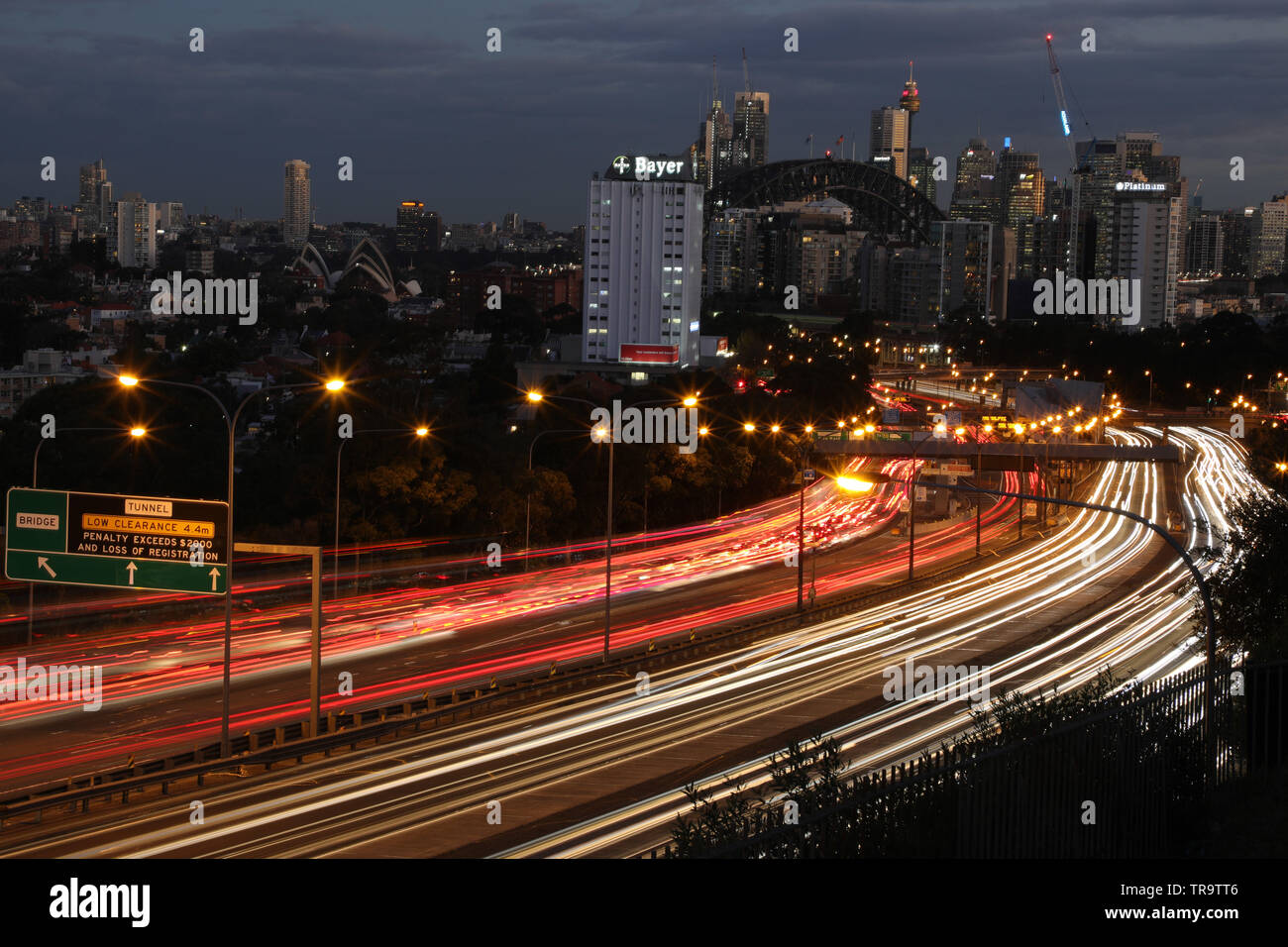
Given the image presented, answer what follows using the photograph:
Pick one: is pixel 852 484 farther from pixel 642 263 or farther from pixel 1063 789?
pixel 642 263

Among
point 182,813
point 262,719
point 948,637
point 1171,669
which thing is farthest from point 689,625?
point 182,813

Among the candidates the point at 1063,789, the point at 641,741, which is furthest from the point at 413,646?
the point at 1063,789

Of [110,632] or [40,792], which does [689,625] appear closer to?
[110,632]

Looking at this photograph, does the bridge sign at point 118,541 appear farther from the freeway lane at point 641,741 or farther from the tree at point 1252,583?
the tree at point 1252,583

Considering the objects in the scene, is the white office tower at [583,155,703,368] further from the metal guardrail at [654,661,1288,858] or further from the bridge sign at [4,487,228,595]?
the metal guardrail at [654,661,1288,858]

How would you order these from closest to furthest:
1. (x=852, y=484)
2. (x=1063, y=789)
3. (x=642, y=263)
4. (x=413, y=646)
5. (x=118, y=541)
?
(x=1063, y=789), (x=118, y=541), (x=413, y=646), (x=852, y=484), (x=642, y=263)

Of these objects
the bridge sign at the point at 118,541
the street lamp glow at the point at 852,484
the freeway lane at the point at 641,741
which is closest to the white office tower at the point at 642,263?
the street lamp glow at the point at 852,484

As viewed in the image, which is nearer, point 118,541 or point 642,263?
point 118,541
